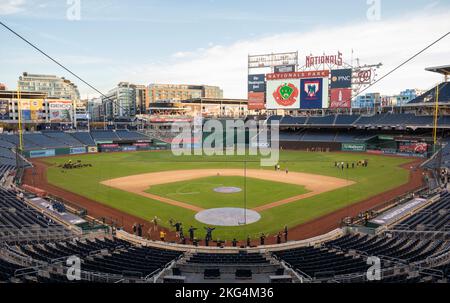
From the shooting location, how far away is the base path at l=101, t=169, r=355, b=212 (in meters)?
29.9

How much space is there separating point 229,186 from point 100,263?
22480 millimetres

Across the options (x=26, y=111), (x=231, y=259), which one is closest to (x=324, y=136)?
(x=231, y=259)

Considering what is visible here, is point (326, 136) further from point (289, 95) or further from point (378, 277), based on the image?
point (378, 277)

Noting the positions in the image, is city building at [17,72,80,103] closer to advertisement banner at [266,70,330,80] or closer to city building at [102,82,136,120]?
city building at [102,82,136,120]

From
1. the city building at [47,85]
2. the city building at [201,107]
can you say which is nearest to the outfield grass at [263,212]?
the city building at [201,107]

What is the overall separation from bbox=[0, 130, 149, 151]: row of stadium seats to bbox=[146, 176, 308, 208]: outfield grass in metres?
36.4

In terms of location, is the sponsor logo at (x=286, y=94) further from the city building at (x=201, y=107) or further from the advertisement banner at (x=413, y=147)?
the city building at (x=201, y=107)

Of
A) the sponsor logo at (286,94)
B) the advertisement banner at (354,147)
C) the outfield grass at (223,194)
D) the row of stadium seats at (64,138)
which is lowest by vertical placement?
the outfield grass at (223,194)

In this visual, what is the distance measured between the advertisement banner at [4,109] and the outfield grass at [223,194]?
245 ft

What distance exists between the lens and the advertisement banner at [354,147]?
214ft

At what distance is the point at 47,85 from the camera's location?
447 ft

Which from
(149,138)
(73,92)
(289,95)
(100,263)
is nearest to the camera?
(100,263)

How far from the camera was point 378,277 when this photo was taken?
30.6 feet
